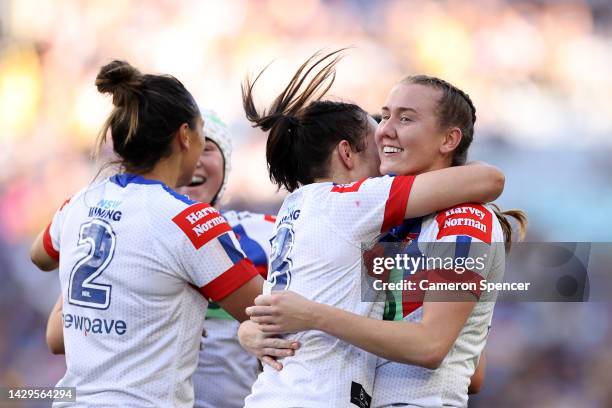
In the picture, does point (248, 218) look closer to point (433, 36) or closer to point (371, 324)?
point (371, 324)

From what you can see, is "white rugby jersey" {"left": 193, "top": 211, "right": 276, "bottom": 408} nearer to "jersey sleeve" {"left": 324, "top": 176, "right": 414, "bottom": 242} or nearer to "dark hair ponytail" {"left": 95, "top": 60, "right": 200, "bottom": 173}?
"dark hair ponytail" {"left": 95, "top": 60, "right": 200, "bottom": 173}

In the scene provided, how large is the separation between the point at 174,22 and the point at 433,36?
2616mm

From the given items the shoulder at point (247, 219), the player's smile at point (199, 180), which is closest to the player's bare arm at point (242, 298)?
the shoulder at point (247, 219)

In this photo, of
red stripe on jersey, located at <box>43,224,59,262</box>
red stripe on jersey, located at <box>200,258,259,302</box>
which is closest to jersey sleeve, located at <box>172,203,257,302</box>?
red stripe on jersey, located at <box>200,258,259,302</box>

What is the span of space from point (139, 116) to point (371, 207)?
96 centimetres

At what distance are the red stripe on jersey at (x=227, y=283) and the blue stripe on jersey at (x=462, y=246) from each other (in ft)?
2.61

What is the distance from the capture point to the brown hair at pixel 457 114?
2.95 meters

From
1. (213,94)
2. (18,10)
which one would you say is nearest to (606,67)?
(213,94)

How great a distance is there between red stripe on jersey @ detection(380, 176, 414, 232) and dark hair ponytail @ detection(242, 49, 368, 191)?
396 millimetres

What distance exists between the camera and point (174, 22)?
29.8ft

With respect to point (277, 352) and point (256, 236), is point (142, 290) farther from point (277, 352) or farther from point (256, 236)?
point (256, 236)

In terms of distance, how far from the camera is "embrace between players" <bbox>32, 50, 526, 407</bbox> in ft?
8.73

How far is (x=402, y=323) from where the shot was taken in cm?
259

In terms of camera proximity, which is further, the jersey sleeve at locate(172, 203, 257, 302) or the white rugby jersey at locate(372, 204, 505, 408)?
the jersey sleeve at locate(172, 203, 257, 302)
